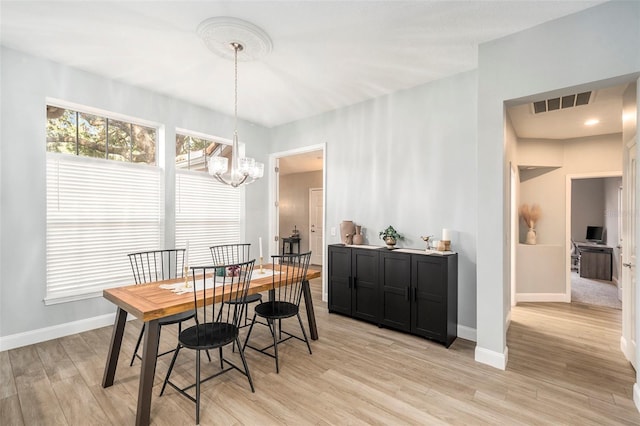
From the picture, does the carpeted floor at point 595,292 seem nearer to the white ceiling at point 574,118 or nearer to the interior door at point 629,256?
the interior door at point 629,256

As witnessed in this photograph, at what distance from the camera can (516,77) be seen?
254 cm

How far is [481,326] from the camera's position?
2.69 m

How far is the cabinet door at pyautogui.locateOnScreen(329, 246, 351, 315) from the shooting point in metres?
3.78

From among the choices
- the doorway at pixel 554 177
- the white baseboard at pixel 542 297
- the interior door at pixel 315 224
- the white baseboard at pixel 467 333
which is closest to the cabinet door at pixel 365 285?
the white baseboard at pixel 467 333

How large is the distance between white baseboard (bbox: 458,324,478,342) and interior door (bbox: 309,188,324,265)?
16.4ft

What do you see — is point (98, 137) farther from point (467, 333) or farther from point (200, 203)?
point (467, 333)

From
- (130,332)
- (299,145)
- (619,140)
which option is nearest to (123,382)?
(130,332)

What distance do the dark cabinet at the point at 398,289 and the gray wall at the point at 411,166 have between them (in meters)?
0.38

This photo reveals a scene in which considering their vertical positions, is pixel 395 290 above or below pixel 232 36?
below

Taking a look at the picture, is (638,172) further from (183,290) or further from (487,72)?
(183,290)

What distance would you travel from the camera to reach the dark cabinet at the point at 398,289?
3008 millimetres

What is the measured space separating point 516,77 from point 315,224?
6068 mm

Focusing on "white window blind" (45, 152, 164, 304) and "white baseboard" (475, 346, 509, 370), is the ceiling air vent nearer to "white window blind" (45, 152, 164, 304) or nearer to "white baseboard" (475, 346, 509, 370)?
"white baseboard" (475, 346, 509, 370)

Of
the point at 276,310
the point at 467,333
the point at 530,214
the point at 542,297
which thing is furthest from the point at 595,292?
the point at 276,310
